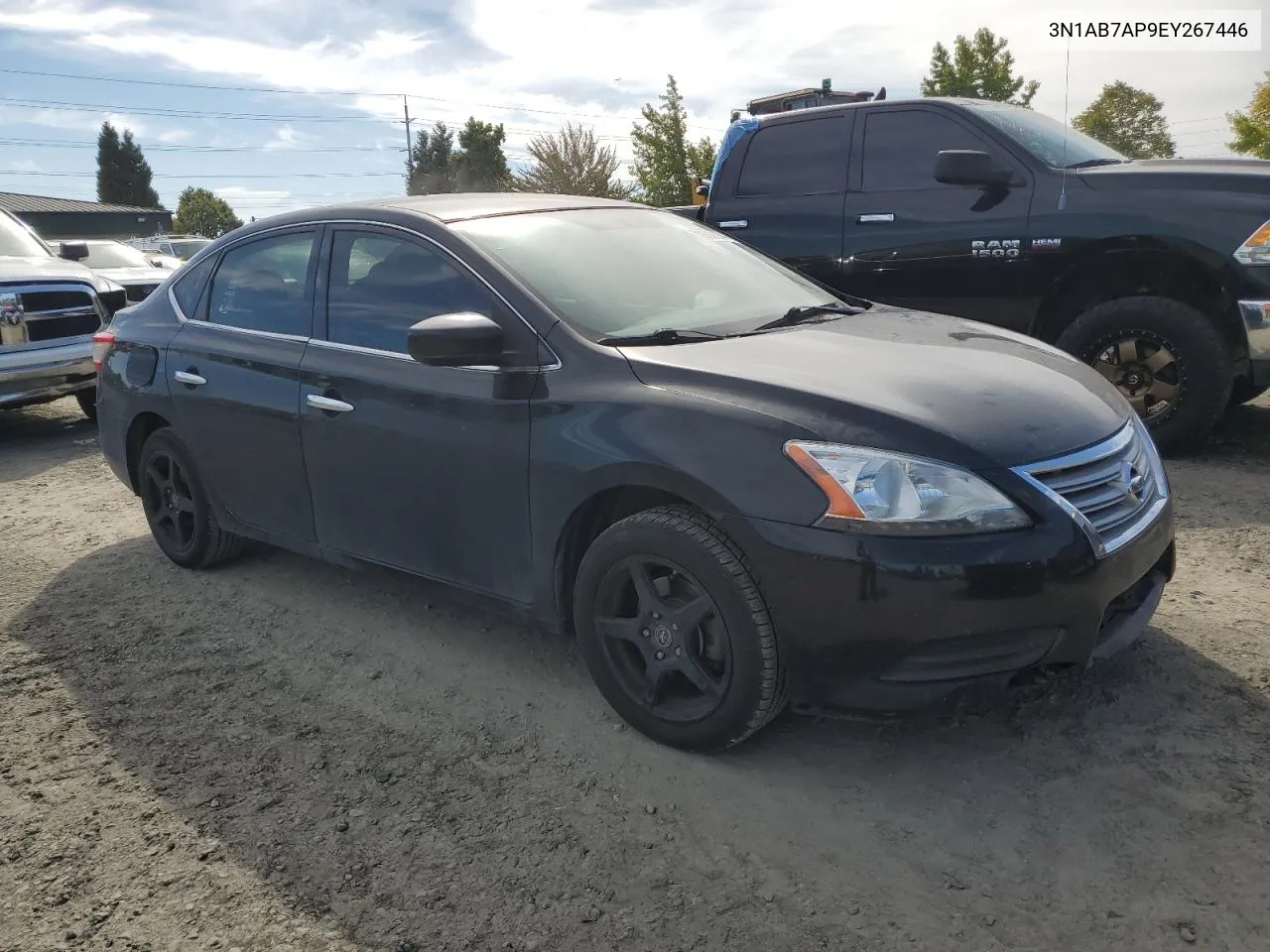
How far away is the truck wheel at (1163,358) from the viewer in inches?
218

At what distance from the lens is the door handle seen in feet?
12.2

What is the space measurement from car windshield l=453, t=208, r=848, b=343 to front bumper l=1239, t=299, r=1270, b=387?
2.69 metres

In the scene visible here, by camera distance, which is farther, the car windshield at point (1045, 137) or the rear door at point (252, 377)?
the car windshield at point (1045, 137)

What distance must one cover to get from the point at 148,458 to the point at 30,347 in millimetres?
4162

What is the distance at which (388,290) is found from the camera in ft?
12.3

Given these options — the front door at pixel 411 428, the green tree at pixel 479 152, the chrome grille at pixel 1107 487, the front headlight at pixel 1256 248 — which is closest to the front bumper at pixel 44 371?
the front door at pixel 411 428

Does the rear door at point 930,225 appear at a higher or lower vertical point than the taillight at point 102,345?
higher

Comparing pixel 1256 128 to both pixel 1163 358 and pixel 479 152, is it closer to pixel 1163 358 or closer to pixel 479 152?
pixel 1163 358

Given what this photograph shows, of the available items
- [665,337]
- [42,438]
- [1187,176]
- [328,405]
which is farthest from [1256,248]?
[42,438]

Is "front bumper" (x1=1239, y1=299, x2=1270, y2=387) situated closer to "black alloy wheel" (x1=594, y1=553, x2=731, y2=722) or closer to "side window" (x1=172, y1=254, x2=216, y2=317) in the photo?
"black alloy wheel" (x1=594, y1=553, x2=731, y2=722)

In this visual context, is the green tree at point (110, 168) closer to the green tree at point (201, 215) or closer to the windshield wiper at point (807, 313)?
the green tree at point (201, 215)

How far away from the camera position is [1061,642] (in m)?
2.65

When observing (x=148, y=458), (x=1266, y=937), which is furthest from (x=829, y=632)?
(x=148, y=458)

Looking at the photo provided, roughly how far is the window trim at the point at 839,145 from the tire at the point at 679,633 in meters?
4.50
